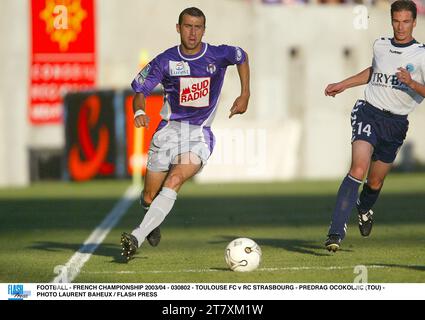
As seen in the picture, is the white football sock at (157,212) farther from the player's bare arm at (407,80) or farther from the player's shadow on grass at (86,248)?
the player's bare arm at (407,80)

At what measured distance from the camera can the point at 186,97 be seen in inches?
491

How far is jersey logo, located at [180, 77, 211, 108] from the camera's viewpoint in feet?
40.7

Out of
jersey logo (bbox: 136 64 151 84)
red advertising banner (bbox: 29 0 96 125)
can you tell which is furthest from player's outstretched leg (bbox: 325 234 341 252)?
red advertising banner (bbox: 29 0 96 125)

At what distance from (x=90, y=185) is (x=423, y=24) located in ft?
48.4

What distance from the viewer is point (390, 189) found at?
25562 millimetres

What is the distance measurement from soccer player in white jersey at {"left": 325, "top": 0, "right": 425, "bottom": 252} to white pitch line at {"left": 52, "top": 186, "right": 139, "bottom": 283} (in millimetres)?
2266

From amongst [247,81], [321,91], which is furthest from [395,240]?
[321,91]

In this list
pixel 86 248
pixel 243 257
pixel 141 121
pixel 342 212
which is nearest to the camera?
pixel 243 257

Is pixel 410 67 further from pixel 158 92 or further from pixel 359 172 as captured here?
pixel 158 92

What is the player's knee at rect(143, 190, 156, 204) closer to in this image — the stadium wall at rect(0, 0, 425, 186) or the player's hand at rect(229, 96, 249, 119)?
the player's hand at rect(229, 96, 249, 119)

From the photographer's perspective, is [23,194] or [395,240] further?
[23,194]

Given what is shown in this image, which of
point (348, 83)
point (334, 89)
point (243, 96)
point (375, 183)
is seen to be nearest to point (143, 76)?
point (243, 96)

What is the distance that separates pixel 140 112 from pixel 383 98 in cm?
224
